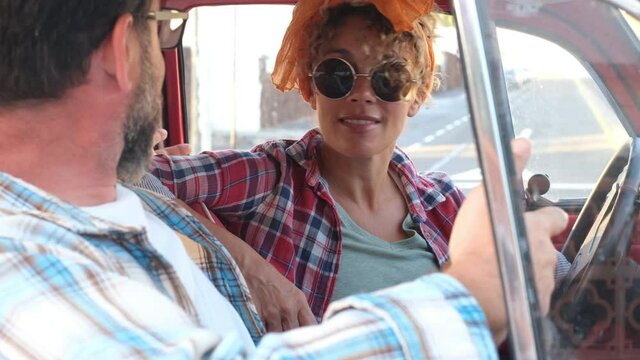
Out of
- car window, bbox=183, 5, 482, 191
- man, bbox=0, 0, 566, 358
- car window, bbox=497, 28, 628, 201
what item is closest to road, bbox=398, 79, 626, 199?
car window, bbox=497, 28, 628, 201

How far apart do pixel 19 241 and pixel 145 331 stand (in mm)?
209

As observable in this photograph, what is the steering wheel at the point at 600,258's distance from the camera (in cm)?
130

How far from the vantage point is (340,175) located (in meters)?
2.49

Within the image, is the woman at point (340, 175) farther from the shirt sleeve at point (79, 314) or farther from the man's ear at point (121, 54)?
the shirt sleeve at point (79, 314)

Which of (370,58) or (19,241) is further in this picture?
(370,58)

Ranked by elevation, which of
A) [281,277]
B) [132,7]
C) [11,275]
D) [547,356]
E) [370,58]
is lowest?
[281,277]

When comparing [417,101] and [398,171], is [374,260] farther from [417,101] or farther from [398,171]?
[417,101]

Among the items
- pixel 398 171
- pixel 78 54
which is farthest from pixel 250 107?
pixel 78 54

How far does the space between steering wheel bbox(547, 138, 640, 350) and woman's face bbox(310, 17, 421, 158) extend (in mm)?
724

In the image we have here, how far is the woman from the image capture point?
232cm

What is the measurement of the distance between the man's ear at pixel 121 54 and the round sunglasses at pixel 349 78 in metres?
1.01

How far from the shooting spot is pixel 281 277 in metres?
2.12

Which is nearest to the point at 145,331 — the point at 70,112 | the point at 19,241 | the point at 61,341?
the point at 61,341

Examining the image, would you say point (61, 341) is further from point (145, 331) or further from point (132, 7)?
point (132, 7)
